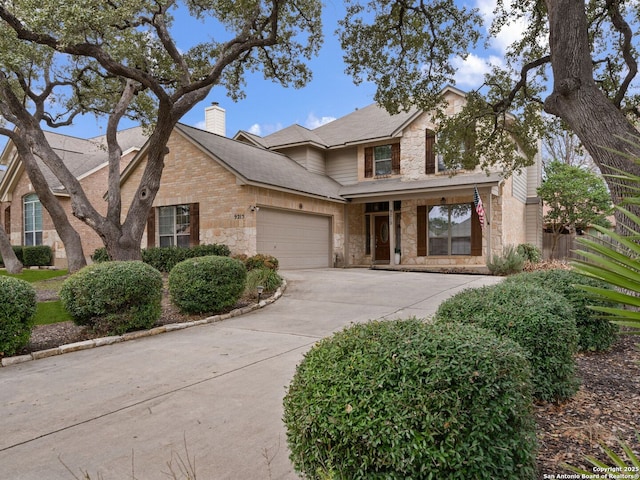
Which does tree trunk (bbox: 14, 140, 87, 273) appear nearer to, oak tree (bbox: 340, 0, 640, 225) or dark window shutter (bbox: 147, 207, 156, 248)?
dark window shutter (bbox: 147, 207, 156, 248)

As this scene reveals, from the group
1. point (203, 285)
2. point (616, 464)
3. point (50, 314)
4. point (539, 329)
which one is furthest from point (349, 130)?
point (616, 464)

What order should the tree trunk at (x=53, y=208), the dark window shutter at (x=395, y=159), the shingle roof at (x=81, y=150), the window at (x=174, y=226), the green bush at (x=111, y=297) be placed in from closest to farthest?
the green bush at (x=111, y=297) < the tree trunk at (x=53, y=208) < the window at (x=174, y=226) < the dark window shutter at (x=395, y=159) < the shingle roof at (x=81, y=150)

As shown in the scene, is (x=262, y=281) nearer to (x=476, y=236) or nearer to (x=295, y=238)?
(x=295, y=238)

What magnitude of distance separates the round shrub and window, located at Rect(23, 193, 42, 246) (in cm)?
1911

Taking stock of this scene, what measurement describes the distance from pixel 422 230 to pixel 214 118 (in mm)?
13290

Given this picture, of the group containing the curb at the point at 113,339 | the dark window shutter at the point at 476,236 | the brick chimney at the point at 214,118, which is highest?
the brick chimney at the point at 214,118

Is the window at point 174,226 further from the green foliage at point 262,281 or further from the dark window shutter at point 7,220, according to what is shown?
the dark window shutter at point 7,220

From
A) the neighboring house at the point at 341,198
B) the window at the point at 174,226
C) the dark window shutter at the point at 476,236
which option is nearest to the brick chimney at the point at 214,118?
the neighboring house at the point at 341,198

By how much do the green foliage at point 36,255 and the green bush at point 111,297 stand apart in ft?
54.7

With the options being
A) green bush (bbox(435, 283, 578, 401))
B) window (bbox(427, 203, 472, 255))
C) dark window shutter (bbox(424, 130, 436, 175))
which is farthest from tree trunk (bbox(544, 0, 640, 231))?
dark window shutter (bbox(424, 130, 436, 175))

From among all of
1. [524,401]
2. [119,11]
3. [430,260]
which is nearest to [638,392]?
[524,401]

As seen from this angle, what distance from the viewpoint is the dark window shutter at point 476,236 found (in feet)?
55.1

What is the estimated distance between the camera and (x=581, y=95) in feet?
19.6

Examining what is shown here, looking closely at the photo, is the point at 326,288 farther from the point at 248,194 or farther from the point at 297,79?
the point at 297,79
